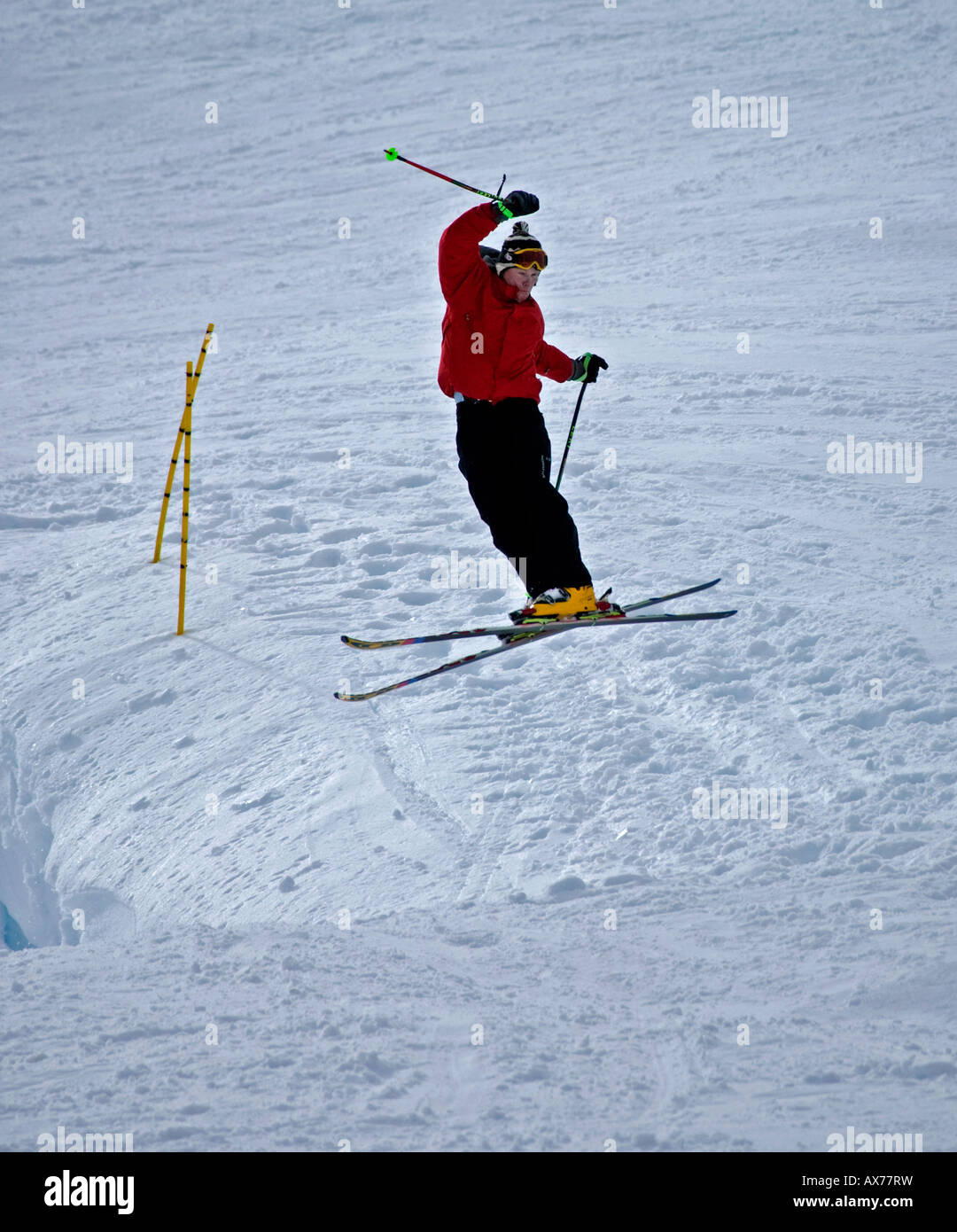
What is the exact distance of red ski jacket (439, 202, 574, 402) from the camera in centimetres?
501

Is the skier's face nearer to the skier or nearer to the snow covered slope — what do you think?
the skier

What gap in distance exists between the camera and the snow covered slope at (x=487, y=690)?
4.20 meters

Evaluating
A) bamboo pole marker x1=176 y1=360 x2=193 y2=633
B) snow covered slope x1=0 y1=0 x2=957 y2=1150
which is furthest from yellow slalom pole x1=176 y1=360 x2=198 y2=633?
snow covered slope x1=0 y1=0 x2=957 y2=1150

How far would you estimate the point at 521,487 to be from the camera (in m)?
5.30

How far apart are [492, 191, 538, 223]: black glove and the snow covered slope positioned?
8.09ft

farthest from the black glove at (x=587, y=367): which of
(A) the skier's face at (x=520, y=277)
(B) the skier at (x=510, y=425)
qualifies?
(A) the skier's face at (x=520, y=277)

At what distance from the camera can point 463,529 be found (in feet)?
25.6

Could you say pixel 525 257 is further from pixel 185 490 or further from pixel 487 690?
pixel 185 490

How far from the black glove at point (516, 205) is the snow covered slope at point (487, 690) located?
247 cm

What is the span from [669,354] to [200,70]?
11541mm

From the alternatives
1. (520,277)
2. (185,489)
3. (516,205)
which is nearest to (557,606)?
(520,277)

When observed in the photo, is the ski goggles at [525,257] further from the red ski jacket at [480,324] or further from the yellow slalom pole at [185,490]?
the yellow slalom pole at [185,490]

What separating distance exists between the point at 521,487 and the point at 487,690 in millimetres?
1485
